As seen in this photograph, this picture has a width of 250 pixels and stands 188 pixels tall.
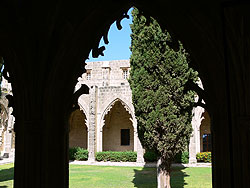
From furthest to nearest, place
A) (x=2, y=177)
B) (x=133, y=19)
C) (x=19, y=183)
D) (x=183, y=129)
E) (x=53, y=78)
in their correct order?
(x=2, y=177)
(x=133, y=19)
(x=183, y=129)
(x=53, y=78)
(x=19, y=183)

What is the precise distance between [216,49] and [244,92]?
1.16 feet

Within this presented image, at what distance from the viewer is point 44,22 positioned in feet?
5.86

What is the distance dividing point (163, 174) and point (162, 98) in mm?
2325

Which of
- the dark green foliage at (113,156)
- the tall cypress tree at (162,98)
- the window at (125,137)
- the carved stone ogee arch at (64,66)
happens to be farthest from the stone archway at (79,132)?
the carved stone ogee arch at (64,66)

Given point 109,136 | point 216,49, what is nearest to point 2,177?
point 109,136

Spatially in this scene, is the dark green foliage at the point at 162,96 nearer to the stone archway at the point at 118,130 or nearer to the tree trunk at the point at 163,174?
the tree trunk at the point at 163,174

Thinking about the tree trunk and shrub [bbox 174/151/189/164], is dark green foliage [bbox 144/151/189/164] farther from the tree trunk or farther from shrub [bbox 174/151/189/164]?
the tree trunk

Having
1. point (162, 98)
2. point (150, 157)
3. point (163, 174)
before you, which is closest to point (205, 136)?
point (150, 157)

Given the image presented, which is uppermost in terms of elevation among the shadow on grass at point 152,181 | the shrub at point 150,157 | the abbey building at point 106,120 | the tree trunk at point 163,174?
the abbey building at point 106,120

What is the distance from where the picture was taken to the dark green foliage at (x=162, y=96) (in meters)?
7.59

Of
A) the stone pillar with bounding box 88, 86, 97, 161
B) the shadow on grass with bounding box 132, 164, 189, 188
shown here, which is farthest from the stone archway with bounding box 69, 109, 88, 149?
the shadow on grass with bounding box 132, 164, 189, 188

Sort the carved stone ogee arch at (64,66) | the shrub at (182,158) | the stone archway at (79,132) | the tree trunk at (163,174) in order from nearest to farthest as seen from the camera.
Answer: the carved stone ogee arch at (64,66) < the tree trunk at (163,174) < the shrub at (182,158) < the stone archway at (79,132)

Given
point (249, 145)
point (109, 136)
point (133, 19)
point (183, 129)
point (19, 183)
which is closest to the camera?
point (249, 145)

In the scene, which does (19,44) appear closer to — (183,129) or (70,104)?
(70,104)
